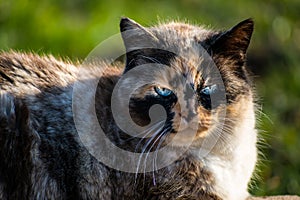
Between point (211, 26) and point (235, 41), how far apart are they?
2.43 metres

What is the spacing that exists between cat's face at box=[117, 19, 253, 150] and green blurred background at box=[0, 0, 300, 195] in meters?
1.60

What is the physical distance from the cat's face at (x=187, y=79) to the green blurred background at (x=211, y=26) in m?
1.60

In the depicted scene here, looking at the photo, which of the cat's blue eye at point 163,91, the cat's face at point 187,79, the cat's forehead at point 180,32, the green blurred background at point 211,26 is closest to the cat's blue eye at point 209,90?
the cat's face at point 187,79

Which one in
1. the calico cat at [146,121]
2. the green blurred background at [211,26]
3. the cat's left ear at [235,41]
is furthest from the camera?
the green blurred background at [211,26]

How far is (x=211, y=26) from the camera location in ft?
20.4

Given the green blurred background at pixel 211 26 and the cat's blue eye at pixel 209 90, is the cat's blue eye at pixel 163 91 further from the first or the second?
the green blurred background at pixel 211 26

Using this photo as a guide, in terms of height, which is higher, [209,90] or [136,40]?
[136,40]

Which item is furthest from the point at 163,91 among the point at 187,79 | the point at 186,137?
the point at 186,137

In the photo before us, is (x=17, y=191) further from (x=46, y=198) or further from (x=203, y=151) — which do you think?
(x=203, y=151)

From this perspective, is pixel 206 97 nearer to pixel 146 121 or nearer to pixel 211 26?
pixel 146 121

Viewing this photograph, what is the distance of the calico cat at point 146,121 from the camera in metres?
3.54

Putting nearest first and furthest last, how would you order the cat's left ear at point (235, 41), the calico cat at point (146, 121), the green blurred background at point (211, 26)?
the calico cat at point (146, 121) → the cat's left ear at point (235, 41) → the green blurred background at point (211, 26)

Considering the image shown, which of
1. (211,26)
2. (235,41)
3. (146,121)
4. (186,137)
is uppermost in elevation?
(211,26)

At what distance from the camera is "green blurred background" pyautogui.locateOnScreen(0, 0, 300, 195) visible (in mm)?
5988
